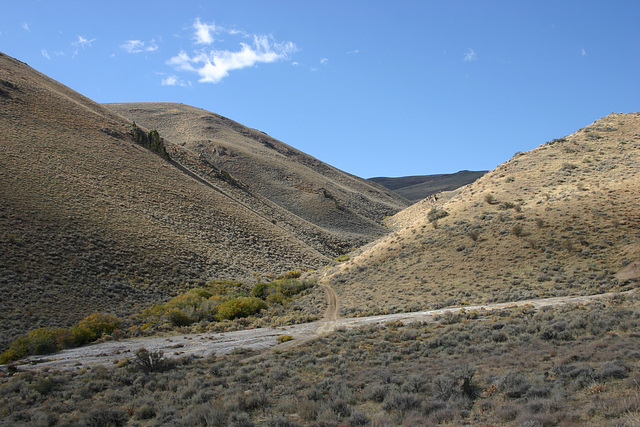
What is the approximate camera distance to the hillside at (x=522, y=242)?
2262cm

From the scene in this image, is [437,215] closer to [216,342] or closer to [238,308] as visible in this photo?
[238,308]

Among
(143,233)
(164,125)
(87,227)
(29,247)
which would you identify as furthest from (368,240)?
(164,125)

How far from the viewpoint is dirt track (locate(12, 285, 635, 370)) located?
17078 millimetres

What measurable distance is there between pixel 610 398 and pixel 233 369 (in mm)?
10017

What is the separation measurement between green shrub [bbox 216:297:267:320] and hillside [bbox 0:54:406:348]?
209 inches

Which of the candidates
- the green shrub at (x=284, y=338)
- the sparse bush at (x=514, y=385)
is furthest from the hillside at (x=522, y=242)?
the sparse bush at (x=514, y=385)

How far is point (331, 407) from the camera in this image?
916cm

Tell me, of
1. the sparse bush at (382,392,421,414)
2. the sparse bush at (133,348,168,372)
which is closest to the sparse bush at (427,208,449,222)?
the sparse bush at (133,348,168,372)

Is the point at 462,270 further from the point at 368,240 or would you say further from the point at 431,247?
the point at 368,240

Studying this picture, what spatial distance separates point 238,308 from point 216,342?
7.39 m

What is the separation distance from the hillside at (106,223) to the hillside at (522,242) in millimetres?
12589

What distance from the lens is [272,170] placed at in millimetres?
86500

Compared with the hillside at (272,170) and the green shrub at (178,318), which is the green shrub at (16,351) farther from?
the hillside at (272,170)

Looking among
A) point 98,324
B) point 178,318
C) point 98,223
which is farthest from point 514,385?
point 98,223
